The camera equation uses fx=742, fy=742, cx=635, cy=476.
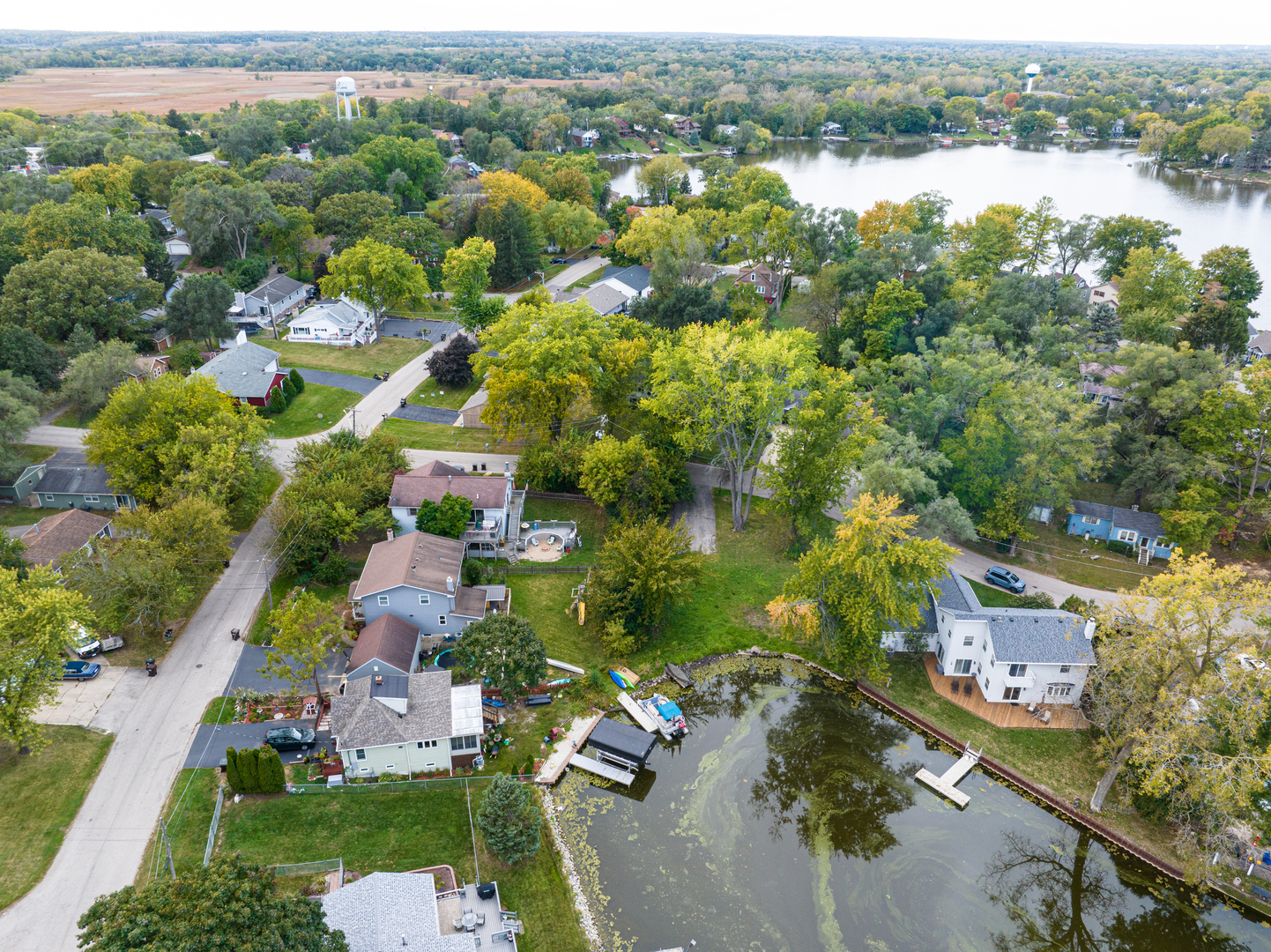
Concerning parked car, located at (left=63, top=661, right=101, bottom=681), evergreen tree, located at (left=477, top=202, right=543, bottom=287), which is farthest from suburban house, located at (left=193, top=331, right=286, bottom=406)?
→ evergreen tree, located at (left=477, top=202, right=543, bottom=287)

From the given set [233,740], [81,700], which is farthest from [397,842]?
[81,700]

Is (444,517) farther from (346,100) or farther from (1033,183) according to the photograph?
(1033,183)

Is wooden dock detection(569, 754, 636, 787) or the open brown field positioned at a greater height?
the open brown field

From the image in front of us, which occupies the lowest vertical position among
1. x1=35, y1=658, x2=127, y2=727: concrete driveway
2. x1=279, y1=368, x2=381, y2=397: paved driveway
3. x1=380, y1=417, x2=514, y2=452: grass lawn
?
x1=35, y1=658, x2=127, y2=727: concrete driveway

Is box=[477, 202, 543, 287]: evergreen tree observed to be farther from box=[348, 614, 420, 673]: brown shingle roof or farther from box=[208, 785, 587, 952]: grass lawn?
box=[208, 785, 587, 952]: grass lawn

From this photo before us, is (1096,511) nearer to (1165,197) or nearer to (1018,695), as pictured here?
(1018,695)

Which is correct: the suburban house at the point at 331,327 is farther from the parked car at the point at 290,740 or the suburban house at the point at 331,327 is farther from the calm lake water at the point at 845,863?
the calm lake water at the point at 845,863
